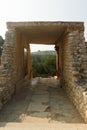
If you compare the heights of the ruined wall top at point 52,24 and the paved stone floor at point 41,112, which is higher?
the ruined wall top at point 52,24

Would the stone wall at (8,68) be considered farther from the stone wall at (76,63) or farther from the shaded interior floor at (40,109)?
→ the stone wall at (76,63)

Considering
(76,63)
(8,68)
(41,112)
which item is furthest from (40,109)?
(76,63)

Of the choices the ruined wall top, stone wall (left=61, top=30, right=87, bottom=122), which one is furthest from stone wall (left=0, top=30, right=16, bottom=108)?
stone wall (left=61, top=30, right=87, bottom=122)

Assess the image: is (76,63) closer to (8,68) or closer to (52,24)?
(52,24)

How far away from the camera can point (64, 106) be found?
868cm

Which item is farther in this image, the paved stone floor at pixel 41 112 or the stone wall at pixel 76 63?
the stone wall at pixel 76 63

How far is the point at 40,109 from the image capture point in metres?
8.20

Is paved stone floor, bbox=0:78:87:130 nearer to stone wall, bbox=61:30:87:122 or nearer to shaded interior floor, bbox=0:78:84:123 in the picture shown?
shaded interior floor, bbox=0:78:84:123

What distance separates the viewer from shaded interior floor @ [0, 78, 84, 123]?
7.21m

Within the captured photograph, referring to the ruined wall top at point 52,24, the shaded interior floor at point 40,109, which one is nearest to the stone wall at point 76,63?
the ruined wall top at point 52,24

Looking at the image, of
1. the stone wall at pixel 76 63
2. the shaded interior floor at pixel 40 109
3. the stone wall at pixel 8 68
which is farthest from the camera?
the stone wall at pixel 8 68

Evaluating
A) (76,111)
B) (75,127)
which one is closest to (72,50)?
(76,111)

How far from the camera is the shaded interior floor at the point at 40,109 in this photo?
721 cm

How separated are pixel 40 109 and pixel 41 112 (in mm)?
343
